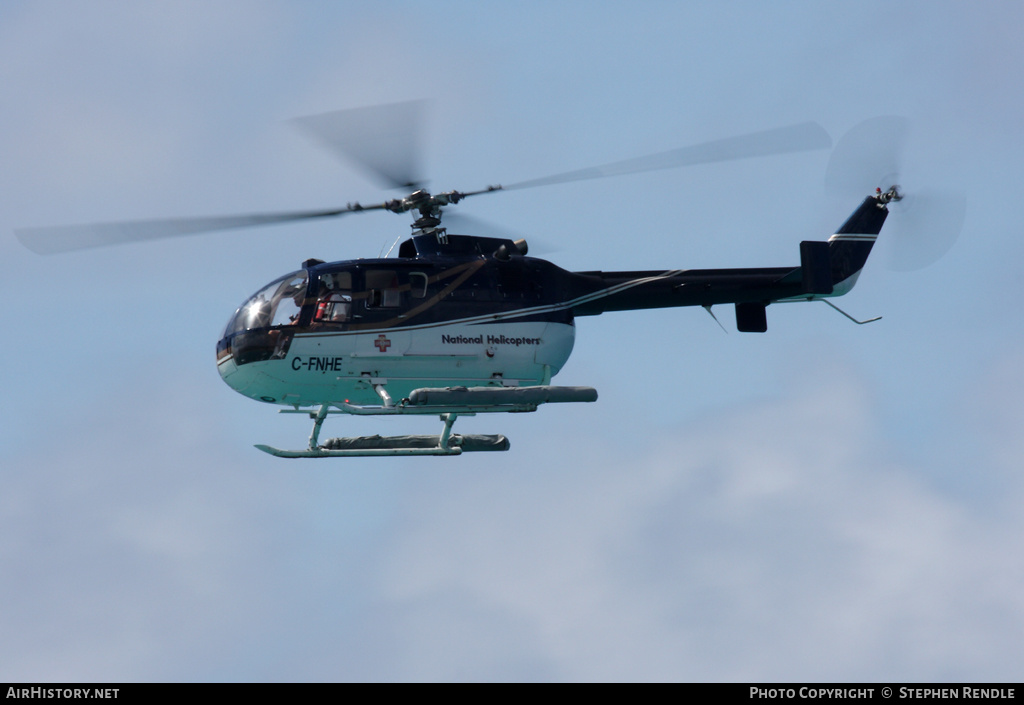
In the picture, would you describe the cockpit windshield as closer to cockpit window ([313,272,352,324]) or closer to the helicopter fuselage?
the helicopter fuselage

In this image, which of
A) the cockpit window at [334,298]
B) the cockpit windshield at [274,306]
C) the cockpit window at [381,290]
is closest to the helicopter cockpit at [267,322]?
the cockpit windshield at [274,306]

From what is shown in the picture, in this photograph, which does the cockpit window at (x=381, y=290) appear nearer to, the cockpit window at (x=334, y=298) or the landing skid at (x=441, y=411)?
the cockpit window at (x=334, y=298)

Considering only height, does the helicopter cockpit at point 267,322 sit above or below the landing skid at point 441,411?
above

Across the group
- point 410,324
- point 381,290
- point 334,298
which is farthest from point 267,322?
point 410,324

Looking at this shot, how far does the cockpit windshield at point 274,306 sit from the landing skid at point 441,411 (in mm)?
2036

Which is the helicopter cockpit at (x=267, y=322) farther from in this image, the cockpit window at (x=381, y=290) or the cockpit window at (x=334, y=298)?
the cockpit window at (x=381, y=290)

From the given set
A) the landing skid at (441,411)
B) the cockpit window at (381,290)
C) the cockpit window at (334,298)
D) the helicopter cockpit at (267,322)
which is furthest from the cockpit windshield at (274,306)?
the landing skid at (441,411)

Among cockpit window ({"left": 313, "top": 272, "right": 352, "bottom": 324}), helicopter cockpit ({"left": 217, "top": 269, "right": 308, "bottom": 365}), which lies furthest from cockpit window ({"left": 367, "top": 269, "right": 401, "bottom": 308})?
helicopter cockpit ({"left": 217, "top": 269, "right": 308, "bottom": 365})

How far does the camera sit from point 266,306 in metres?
29.5

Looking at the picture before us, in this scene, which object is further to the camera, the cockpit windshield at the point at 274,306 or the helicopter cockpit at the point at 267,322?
the cockpit windshield at the point at 274,306

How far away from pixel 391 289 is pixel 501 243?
2.93 metres

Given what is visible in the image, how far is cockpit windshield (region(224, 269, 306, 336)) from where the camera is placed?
29.3 m

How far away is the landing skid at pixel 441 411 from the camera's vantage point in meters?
28.9

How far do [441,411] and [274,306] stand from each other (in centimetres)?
387
